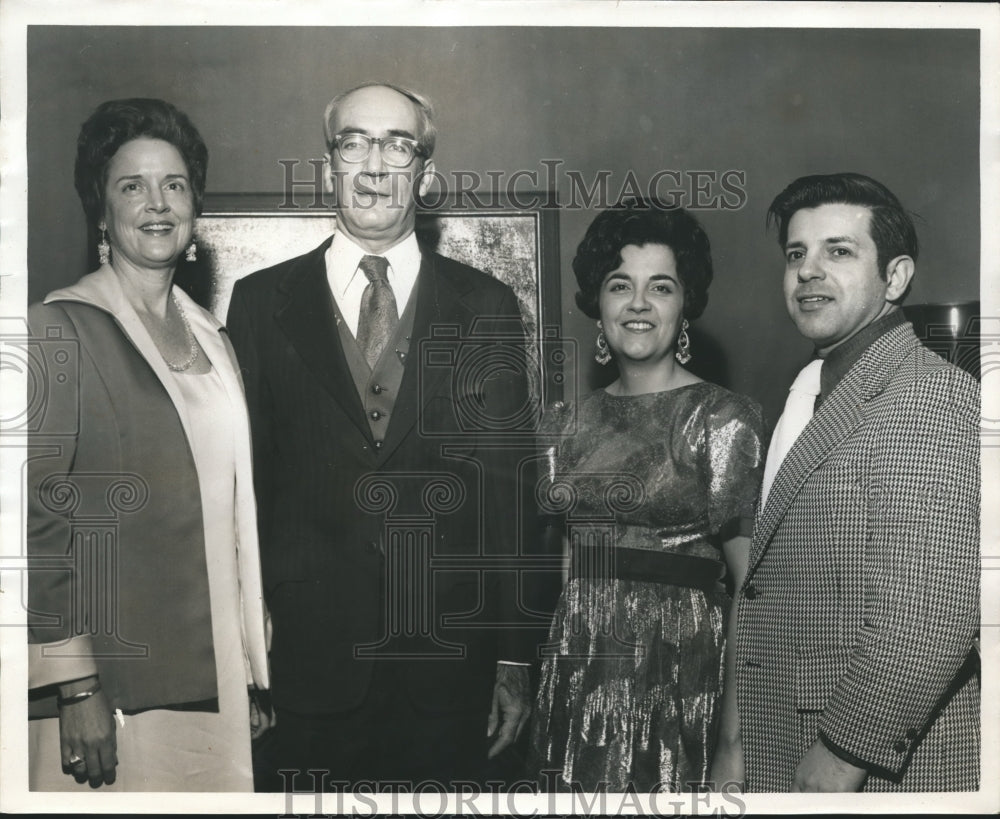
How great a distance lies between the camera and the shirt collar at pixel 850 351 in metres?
2.29

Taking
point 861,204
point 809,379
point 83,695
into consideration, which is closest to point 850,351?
point 809,379

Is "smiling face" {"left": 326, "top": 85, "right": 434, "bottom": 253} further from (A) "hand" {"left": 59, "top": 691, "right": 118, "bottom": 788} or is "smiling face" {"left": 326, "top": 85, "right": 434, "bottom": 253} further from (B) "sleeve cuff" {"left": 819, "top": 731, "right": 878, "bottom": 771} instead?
(B) "sleeve cuff" {"left": 819, "top": 731, "right": 878, "bottom": 771}

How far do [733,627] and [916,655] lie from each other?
380 millimetres

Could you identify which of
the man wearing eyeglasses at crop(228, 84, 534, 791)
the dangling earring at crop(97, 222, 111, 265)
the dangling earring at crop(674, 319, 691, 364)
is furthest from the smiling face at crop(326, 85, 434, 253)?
the dangling earring at crop(674, 319, 691, 364)

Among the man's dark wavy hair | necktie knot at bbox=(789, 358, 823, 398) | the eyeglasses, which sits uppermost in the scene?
the eyeglasses

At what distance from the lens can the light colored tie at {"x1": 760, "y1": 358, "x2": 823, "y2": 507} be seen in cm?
232

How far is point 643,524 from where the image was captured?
2.30 m

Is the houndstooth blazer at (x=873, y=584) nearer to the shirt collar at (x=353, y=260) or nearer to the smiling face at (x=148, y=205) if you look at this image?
the shirt collar at (x=353, y=260)

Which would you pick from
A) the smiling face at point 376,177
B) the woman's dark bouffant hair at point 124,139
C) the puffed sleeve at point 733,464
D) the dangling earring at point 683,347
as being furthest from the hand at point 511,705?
the woman's dark bouffant hair at point 124,139

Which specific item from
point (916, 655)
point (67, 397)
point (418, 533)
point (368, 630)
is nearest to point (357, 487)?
point (418, 533)

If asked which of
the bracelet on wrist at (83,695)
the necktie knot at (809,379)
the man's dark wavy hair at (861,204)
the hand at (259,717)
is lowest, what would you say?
the hand at (259,717)

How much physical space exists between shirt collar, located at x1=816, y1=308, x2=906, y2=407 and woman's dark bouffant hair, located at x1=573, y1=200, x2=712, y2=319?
0.31 m

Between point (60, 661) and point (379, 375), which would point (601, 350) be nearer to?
point (379, 375)

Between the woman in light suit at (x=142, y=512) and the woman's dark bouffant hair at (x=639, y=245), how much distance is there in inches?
32.7
